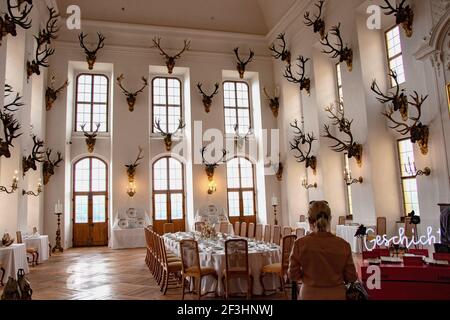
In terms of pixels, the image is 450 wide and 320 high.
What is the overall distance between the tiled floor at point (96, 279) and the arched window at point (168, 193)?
329 centimetres

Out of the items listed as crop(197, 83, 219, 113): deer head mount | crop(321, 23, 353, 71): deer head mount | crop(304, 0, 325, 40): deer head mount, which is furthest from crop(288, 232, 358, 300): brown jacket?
crop(197, 83, 219, 113): deer head mount

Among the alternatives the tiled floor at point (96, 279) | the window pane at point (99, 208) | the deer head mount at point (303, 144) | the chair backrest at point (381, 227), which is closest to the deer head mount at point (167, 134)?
the window pane at point (99, 208)

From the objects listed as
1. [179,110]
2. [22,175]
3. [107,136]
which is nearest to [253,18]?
[179,110]

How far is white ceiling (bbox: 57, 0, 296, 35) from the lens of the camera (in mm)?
14141

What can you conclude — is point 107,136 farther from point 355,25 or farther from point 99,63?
point 355,25

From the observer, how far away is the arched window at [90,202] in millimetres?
13891

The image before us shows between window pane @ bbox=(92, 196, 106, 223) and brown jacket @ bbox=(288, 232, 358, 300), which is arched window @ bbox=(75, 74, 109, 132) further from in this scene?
brown jacket @ bbox=(288, 232, 358, 300)

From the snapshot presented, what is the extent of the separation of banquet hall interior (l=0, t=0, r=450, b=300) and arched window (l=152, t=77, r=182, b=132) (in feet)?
0.19

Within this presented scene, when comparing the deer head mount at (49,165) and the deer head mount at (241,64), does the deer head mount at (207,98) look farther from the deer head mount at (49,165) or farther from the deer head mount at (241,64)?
the deer head mount at (49,165)

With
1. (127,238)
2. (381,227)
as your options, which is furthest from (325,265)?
(127,238)

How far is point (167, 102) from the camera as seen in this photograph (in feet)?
50.8

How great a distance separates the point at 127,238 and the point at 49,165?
373 centimetres

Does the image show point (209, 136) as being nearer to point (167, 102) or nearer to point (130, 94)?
point (167, 102)

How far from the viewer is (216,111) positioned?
15211 millimetres
